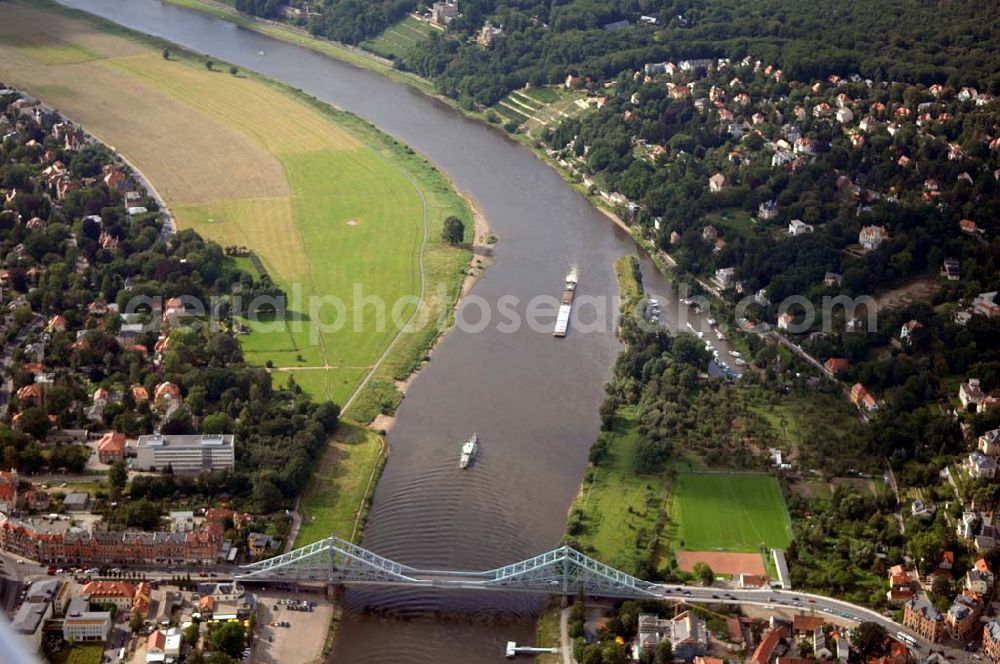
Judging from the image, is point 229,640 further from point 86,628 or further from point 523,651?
point 523,651

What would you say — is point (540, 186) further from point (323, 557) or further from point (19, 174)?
point (323, 557)

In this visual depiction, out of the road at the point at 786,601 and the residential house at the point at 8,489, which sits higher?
the road at the point at 786,601

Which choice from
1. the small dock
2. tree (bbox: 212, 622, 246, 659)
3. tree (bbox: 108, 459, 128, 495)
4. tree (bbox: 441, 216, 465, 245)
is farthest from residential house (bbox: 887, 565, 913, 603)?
tree (bbox: 441, 216, 465, 245)

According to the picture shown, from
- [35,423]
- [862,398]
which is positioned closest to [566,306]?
[862,398]

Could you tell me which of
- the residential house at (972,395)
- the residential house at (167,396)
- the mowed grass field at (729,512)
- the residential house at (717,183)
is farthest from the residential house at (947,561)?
the residential house at (717,183)

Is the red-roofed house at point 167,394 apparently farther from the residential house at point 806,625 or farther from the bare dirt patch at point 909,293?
the bare dirt patch at point 909,293

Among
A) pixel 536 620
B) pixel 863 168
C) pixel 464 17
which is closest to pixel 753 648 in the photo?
pixel 536 620
